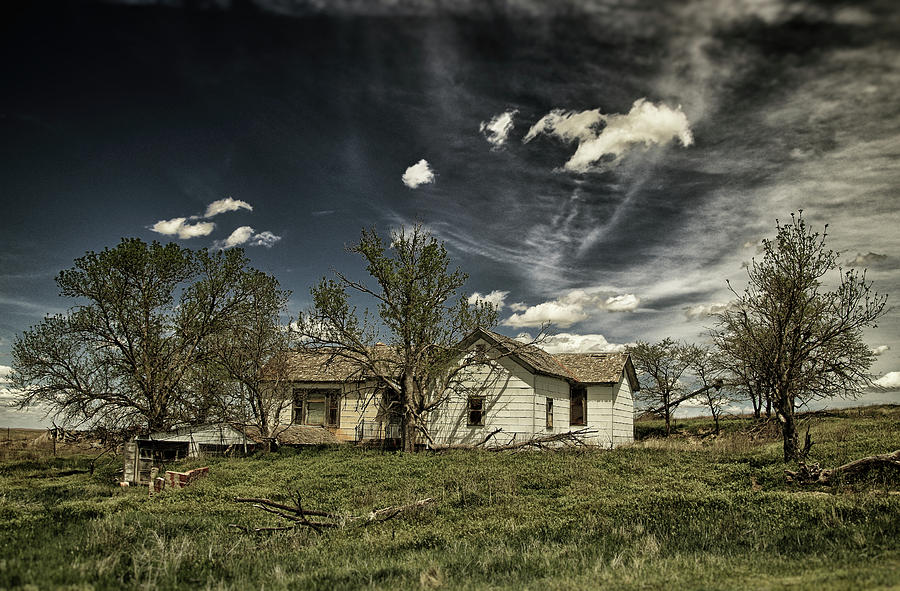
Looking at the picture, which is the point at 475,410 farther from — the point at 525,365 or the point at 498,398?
the point at 525,365

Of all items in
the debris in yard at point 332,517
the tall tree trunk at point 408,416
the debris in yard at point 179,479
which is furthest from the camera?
the tall tree trunk at point 408,416

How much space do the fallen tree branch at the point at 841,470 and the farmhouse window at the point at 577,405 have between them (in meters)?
16.2

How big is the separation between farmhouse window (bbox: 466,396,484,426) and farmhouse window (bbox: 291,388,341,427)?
27.4 ft

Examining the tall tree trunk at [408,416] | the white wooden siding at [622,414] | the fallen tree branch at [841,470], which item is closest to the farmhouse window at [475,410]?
the tall tree trunk at [408,416]

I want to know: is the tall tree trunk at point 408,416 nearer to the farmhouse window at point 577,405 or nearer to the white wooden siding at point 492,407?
the white wooden siding at point 492,407

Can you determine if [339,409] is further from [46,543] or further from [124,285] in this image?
[46,543]

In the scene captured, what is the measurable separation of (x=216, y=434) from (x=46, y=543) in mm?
17831

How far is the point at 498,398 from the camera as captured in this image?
27.5 m

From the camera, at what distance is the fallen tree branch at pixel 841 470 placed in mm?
13766

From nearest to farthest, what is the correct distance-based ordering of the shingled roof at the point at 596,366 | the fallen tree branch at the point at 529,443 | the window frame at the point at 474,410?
1. the fallen tree branch at the point at 529,443
2. the window frame at the point at 474,410
3. the shingled roof at the point at 596,366

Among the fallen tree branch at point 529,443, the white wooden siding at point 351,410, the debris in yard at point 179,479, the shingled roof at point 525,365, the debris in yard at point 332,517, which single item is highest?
the shingled roof at point 525,365

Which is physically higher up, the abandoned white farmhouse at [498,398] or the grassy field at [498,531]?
the abandoned white farmhouse at [498,398]

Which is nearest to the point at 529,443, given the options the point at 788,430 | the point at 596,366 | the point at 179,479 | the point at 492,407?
the point at 492,407

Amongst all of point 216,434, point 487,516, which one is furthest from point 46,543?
point 216,434
